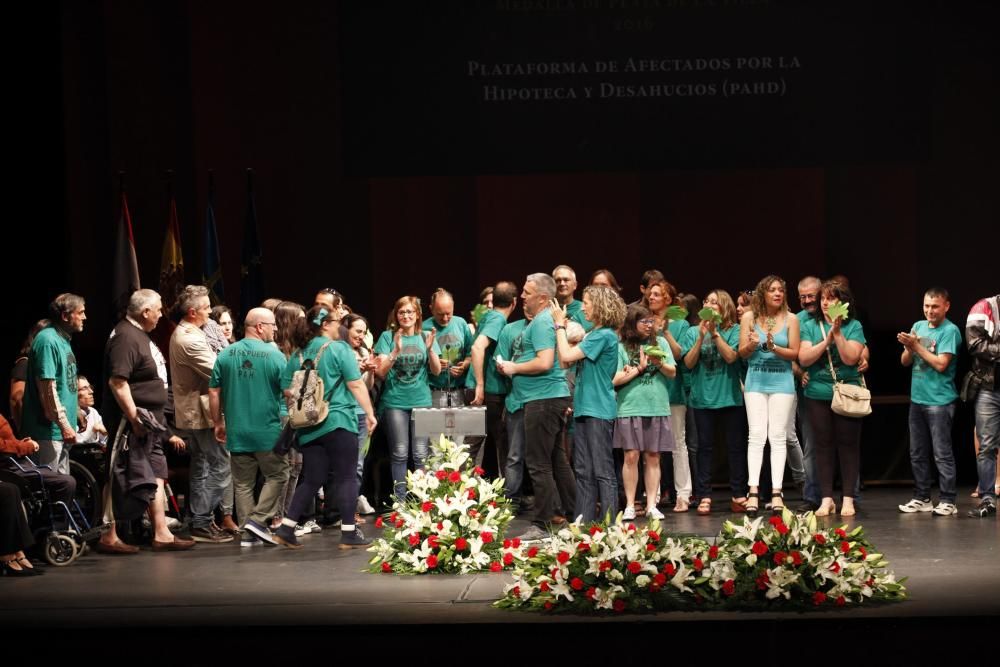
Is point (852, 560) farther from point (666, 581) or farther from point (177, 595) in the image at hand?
point (177, 595)

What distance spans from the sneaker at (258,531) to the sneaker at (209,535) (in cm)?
42

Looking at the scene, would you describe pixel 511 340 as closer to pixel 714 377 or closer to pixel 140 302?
pixel 714 377

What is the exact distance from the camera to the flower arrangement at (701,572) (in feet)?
16.7

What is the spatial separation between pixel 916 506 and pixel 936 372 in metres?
0.84

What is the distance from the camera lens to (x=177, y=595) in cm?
578

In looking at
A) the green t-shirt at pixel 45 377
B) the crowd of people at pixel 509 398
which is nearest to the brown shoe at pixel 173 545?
the crowd of people at pixel 509 398

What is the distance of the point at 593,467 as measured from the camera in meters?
6.70

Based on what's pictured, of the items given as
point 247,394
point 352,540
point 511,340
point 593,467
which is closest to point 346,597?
point 352,540

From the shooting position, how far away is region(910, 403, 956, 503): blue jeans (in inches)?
306

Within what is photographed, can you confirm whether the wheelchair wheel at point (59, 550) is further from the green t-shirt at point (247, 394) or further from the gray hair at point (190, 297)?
the gray hair at point (190, 297)

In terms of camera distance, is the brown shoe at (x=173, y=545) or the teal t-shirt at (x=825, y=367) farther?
the teal t-shirt at (x=825, y=367)

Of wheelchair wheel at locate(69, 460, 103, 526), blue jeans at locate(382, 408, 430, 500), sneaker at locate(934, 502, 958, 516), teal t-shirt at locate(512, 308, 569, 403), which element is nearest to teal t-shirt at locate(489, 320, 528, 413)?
teal t-shirt at locate(512, 308, 569, 403)

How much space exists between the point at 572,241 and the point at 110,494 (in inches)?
182

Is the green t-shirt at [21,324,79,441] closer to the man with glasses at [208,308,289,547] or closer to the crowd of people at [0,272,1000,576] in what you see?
the crowd of people at [0,272,1000,576]
